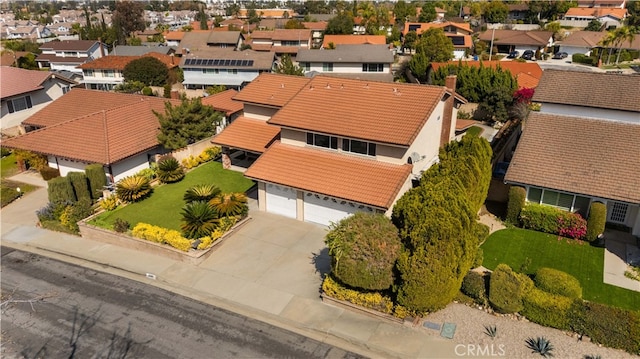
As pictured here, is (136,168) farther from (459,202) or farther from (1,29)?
(1,29)

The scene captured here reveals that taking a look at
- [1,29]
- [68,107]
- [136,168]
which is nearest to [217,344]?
[136,168]

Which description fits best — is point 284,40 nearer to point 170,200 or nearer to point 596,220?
point 170,200

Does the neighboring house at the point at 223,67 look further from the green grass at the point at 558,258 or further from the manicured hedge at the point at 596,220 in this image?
the manicured hedge at the point at 596,220

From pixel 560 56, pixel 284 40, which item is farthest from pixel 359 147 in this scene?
pixel 284 40

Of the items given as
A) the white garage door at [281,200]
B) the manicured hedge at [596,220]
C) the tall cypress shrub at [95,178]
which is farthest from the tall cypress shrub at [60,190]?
the manicured hedge at [596,220]

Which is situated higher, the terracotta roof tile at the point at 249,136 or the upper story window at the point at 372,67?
the upper story window at the point at 372,67

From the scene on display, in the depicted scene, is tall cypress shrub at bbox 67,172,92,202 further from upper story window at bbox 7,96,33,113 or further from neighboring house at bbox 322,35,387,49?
neighboring house at bbox 322,35,387,49
